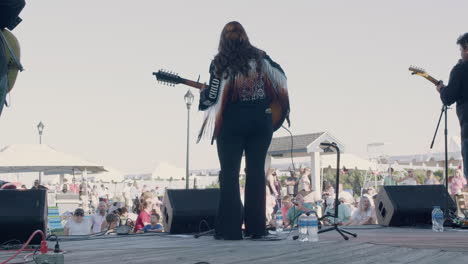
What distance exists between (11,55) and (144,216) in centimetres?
716

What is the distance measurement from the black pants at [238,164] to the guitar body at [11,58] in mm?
1859

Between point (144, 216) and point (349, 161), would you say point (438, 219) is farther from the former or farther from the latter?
point (349, 161)

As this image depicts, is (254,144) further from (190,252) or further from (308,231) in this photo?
(190,252)

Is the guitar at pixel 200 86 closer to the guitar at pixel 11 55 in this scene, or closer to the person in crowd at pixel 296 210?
the guitar at pixel 11 55

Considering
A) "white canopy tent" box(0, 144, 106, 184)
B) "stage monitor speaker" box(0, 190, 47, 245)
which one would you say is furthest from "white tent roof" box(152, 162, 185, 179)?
"stage monitor speaker" box(0, 190, 47, 245)

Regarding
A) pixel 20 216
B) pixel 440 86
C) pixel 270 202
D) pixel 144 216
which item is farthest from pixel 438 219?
pixel 270 202

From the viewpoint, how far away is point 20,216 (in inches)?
188

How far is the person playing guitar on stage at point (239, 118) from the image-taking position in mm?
4543

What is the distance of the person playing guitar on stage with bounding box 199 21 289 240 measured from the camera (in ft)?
14.9

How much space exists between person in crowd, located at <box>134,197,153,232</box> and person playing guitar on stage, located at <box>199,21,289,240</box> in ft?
17.7

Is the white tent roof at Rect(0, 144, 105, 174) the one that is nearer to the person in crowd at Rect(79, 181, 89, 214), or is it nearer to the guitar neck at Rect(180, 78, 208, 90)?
the person in crowd at Rect(79, 181, 89, 214)

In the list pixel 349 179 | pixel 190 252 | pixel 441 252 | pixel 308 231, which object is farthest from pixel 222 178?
pixel 349 179

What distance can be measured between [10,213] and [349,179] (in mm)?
28472

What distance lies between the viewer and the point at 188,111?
1992 centimetres
